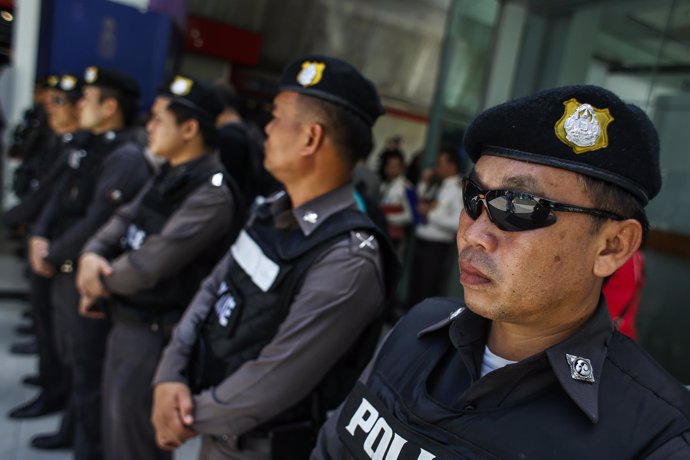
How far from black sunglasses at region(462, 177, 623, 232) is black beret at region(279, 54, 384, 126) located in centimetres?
91

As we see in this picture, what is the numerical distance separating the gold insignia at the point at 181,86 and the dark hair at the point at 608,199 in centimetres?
216

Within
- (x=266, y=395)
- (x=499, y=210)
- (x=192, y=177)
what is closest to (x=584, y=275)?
(x=499, y=210)

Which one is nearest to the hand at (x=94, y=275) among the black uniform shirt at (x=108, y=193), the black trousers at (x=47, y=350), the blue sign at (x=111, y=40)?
the black uniform shirt at (x=108, y=193)

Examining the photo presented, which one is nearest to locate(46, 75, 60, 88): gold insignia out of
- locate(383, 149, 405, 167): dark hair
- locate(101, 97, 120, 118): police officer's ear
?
locate(101, 97, 120, 118): police officer's ear

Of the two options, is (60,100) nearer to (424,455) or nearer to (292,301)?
(292,301)

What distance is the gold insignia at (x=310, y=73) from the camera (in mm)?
1910

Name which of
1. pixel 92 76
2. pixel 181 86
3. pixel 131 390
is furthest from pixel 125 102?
pixel 131 390

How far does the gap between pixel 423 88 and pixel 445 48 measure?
506cm

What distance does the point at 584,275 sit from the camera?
3.51 feet

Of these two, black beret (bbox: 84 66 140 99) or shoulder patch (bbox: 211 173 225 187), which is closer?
shoulder patch (bbox: 211 173 225 187)

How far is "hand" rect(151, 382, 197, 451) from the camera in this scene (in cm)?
177

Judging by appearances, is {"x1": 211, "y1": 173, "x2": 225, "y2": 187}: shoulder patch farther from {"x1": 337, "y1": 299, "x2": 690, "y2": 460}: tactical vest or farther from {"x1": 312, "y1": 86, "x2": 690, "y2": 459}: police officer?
{"x1": 312, "y1": 86, "x2": 690, "y2": 459}: police officer

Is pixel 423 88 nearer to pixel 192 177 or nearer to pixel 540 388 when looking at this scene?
pixel 192 177

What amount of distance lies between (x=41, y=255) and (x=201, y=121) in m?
1.48
